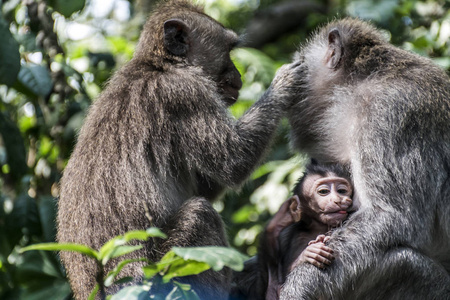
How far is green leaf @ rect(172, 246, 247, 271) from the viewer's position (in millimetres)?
2830

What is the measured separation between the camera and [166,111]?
5.31m

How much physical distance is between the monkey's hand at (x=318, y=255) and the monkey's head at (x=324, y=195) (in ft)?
1.26

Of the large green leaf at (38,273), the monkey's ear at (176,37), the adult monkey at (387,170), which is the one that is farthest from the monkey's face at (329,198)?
the large green leaf at (38,273)

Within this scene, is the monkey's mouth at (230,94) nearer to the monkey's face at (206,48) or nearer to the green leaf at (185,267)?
the monkey's face at (206,48)

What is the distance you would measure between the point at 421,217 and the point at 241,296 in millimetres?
1667

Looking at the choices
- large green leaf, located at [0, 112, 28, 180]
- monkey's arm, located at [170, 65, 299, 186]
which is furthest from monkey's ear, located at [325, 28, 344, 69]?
large green leaf, located at [0, 112, 28, 180]

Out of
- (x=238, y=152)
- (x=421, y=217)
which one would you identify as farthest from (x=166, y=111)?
(x=421, y=217)

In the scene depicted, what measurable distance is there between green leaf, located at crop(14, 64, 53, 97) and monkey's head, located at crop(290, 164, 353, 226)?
9.76 feet

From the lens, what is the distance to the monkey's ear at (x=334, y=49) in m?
5.63

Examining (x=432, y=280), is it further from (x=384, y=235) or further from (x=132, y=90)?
(x=132, y=90)

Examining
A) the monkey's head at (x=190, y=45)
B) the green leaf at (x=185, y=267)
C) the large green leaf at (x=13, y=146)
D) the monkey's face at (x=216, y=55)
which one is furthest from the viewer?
the large green leaf at (x=13, y=146)

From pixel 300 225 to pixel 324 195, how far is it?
371mm

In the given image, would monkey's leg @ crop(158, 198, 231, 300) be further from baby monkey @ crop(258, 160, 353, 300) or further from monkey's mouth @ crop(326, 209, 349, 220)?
monkey's mouth @ crop(326, 209, 349, 220)

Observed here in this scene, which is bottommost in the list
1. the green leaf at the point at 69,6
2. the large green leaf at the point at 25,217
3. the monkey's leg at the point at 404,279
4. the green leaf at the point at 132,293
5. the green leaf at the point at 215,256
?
the large green leaf at the point at 25,217
